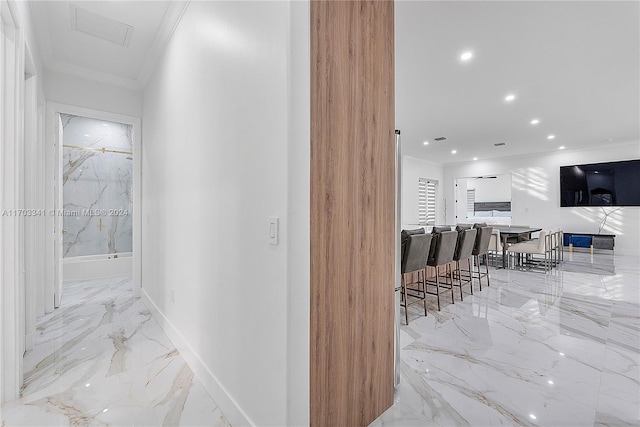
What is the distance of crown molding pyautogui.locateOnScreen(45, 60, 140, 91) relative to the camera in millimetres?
3461

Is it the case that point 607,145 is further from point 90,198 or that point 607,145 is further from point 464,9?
point 90,198

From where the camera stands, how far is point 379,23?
5.43 feet

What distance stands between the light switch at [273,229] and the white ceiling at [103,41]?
231cm

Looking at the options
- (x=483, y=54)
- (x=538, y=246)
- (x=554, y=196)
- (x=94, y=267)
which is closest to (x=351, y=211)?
(x=483, y=54)

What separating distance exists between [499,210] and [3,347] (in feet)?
40.8

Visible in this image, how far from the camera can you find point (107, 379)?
6.91 ft

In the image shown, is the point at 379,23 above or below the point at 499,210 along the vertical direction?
above

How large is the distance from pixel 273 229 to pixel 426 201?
32.7ft

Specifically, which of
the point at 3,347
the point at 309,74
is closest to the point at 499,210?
the point at 309,74

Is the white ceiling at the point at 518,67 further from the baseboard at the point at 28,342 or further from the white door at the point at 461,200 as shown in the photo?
the white door at the point at 461,200

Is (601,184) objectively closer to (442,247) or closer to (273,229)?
(442,247)

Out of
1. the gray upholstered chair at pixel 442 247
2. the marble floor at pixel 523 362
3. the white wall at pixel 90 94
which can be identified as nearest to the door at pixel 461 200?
the marble floor at pixel 523 362

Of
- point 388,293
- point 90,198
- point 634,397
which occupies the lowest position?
point 634,397

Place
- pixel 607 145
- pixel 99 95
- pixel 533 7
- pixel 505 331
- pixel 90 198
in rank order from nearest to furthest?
1. pixel 533 7
2. pixel 505 331
3. pixel 99 95
4. pixel 90 198
5. pixel 607 145
